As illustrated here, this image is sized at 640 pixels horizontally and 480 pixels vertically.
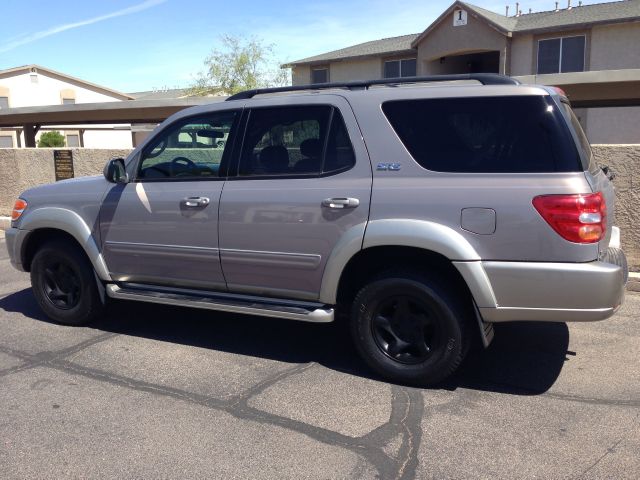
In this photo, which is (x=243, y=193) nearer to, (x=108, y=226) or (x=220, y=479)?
(x=108, y=226)

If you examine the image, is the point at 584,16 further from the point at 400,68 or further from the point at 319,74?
the point at 319,74

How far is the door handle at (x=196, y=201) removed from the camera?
181 inches

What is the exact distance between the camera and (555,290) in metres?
3.63

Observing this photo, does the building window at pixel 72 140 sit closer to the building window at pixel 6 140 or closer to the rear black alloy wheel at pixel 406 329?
the building window at pixel 6 140

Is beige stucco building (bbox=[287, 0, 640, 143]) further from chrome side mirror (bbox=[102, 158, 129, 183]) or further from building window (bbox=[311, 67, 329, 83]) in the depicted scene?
chrome side mirror (bbox=[102, 158, 129, 183])

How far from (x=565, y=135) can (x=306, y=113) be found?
5.88 ft

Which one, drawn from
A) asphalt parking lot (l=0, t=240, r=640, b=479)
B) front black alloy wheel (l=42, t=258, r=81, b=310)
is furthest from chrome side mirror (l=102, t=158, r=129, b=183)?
asphalt parking lot (l=0, t=240, r=640, b=479)

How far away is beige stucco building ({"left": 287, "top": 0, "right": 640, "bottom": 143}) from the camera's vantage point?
841 inches

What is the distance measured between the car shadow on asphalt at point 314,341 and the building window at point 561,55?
20.2 metres

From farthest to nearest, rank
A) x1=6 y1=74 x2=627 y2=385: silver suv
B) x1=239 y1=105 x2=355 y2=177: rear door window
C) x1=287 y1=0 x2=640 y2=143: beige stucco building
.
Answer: x1=287 y1=0 x2=640 y2=143: beige stucco building, x1=239 y1=105 x2=355 y2=177: rear door window, x1=6 y1=74 x2=627 y2=385: silver suv

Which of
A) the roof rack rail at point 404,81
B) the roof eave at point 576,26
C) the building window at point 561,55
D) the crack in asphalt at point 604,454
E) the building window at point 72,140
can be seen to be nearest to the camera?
the crack in asphalt at point 604,454

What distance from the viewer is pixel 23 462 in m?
3.22

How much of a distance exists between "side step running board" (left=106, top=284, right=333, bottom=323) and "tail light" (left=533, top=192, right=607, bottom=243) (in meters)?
1.61

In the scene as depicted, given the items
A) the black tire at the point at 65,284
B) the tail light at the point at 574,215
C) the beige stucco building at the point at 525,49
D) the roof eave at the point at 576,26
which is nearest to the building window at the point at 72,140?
the beige stucco building at the point at 525,49
